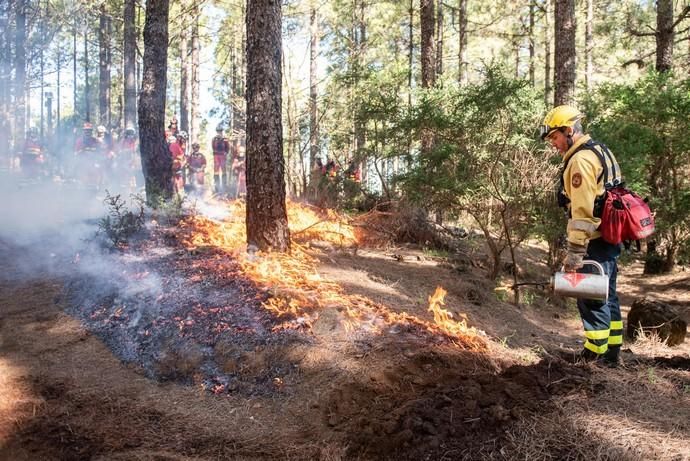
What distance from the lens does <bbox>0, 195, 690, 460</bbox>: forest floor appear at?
3.41 meters

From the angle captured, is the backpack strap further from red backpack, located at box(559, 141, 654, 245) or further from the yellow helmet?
the yellow helmet

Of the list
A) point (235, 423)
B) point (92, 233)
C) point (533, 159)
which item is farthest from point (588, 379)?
point (92, 233)

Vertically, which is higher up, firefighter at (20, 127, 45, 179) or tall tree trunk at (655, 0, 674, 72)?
tall tree trunk at (655, 0, 674, 72)

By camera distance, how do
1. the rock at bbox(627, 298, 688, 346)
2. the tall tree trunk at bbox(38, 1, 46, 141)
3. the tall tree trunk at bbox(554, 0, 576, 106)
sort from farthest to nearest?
the tall tree trunk at bbox(38, 1, 46, 141), the tall tree trunk at bbox(554, 0, 576, 106), the rock at bbox(627, 298, 688, 346)

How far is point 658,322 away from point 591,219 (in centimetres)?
340

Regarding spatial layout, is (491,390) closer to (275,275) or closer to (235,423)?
(235,423)

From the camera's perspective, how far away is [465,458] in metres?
3.08

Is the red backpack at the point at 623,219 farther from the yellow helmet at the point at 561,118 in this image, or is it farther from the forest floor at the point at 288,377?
the forest floor at the point at 288,377

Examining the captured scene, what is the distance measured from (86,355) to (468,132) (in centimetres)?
645

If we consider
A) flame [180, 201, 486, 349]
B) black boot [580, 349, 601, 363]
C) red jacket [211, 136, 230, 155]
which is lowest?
black boot [580, 349, 601, 363]

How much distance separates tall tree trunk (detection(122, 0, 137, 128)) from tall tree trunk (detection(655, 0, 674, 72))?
47.0ft

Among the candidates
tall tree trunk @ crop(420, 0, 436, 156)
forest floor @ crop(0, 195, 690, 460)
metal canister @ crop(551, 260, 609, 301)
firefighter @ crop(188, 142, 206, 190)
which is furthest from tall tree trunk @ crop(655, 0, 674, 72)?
firefighter @ crop(188, 142, 206, 190)

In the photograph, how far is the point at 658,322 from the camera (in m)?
6.71

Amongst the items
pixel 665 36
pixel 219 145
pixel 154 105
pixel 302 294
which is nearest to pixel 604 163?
pixel 302 294
